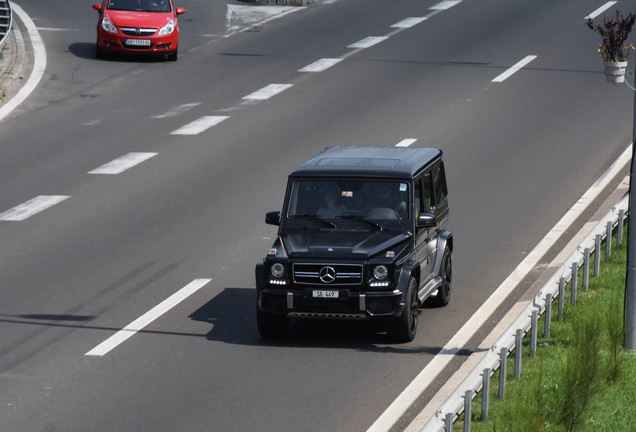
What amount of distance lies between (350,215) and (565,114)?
13249 millimetres

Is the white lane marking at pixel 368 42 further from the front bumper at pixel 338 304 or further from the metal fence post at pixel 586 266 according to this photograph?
the front bumper at pixel 338 304

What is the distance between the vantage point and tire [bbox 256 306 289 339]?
46.0 feet

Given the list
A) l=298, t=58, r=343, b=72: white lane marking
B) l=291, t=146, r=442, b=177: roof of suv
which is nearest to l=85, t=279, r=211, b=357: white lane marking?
l=291, t=146, r=442, b=177: roof of suv

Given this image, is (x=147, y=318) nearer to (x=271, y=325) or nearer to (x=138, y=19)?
(x=271, y=325)

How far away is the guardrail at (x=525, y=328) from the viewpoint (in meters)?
10.1

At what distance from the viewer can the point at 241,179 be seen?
2231 cm

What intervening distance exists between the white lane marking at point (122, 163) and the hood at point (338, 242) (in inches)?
368

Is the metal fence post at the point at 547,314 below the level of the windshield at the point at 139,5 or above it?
below

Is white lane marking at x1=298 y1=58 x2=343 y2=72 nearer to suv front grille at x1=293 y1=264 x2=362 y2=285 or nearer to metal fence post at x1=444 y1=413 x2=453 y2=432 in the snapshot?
suv front grille at x1=293 y1=264 x2=362 y2=285

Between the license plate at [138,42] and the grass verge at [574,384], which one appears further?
the license plate at [138,42]

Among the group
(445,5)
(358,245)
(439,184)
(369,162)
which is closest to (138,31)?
(445,5)

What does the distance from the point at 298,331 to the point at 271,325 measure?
0.65 metres

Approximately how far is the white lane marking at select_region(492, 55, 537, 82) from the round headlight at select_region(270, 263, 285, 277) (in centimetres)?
1750

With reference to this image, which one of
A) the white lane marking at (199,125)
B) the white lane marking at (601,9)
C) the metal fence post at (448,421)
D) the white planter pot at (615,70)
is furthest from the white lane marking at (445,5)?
the metal fence post at (448,421)
